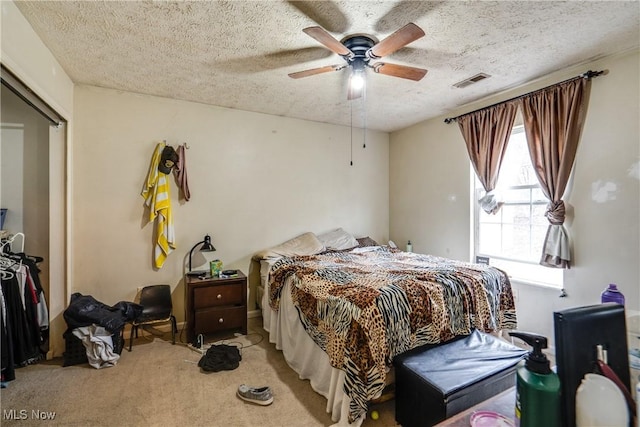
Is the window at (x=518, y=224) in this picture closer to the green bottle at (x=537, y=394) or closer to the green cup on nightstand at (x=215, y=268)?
the green bottle at (x=537, y=394)

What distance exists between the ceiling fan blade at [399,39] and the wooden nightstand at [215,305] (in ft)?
7.89

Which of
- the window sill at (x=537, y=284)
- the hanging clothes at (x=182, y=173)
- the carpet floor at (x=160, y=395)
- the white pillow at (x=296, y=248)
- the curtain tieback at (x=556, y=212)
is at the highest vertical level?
the hanging clothes at (x=182, y=173)

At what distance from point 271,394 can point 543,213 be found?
2.97m

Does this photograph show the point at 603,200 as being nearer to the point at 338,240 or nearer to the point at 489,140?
the point at 489,140

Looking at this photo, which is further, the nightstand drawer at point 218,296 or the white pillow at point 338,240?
the white pillow at point 338,240

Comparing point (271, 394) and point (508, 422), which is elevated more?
point (508, 422)

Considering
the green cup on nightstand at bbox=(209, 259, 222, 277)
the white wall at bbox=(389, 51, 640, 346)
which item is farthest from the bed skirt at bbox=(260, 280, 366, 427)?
the white wall at bbox=(389, 51, 640, 346)

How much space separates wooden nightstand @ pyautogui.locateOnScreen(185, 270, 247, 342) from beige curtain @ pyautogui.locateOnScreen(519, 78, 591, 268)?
2.97 metres

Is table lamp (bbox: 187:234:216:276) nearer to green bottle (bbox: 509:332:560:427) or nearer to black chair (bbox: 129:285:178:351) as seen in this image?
black chair (bbox: 129:285:178:351)

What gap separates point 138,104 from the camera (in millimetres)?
3104

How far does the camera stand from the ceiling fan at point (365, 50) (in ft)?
5.82

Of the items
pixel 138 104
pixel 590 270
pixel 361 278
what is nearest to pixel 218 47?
pixel 138 104

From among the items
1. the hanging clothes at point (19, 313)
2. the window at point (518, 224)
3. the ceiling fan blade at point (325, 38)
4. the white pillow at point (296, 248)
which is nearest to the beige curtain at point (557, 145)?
the window at point (518, 224)

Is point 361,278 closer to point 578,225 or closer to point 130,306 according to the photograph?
point 578,225
